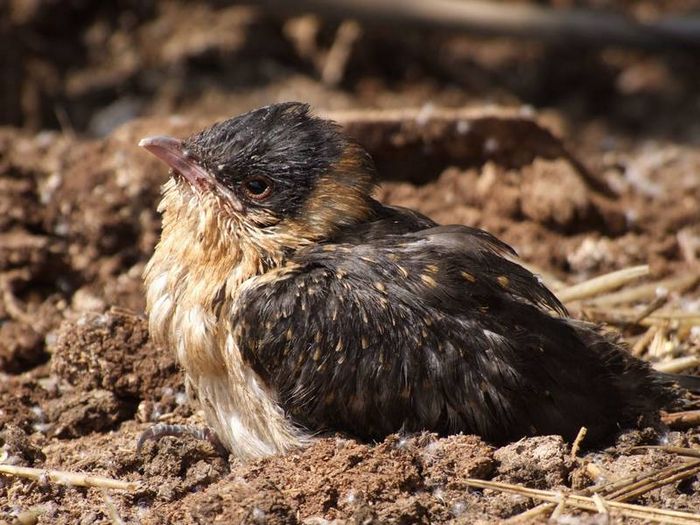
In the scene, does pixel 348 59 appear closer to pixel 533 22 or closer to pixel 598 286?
pixel 533 22

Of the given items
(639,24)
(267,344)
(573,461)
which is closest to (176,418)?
(267,344)

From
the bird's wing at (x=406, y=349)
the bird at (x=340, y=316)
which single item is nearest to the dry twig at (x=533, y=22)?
the bird at (x=340, y=316)

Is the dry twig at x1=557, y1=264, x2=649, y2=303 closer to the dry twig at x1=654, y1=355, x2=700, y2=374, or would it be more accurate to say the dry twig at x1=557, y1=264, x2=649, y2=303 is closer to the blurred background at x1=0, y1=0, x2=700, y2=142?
the dry twig at x1=654, y1=355, x2=700, y2=374

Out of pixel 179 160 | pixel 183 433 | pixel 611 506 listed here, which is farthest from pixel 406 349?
pixel 179 160

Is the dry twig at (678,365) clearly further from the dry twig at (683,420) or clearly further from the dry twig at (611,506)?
the dry twig at (611,506)

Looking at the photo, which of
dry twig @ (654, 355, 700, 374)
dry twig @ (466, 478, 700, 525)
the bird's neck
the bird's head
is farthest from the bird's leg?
dry twig @ (654, 355, 700, 374)

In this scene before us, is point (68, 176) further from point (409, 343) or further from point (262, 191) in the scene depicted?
point (409, 343)
